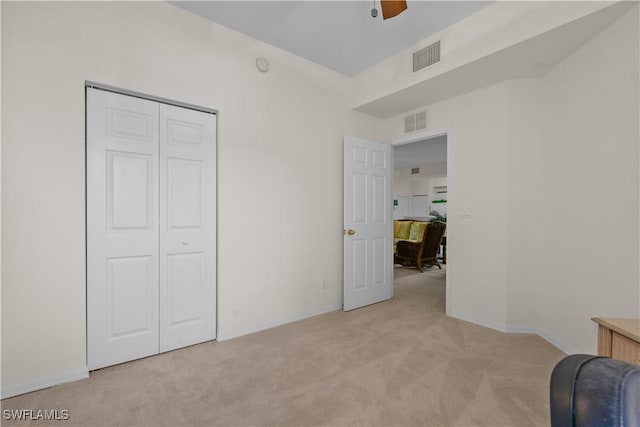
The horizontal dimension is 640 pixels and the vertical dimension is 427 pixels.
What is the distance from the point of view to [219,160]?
268 cm

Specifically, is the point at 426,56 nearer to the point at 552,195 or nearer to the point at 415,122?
the point at 415,122

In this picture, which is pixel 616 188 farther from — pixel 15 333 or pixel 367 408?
pixel 15 333

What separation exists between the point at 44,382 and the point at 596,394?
282 cm

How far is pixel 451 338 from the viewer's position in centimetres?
271

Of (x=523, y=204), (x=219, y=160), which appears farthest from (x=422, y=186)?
(x=219, y=160)

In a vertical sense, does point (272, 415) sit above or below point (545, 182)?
below

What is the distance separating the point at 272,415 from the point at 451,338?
1814 mm

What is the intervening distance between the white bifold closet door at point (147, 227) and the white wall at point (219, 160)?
0.29ft

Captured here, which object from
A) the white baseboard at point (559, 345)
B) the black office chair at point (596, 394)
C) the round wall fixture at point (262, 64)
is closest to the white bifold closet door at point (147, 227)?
the round wall fixture at point (262, 64)

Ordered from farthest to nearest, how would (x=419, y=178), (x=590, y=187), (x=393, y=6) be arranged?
(x=419, y=178), (x=590, y=187), (x=393, y=6)

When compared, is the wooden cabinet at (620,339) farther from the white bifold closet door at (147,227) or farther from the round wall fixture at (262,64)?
the round wall fixture at (262,64)

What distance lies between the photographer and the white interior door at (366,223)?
354 cm

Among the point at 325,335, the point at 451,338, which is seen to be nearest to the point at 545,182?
the point at 451,338

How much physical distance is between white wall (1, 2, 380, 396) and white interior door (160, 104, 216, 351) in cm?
10
